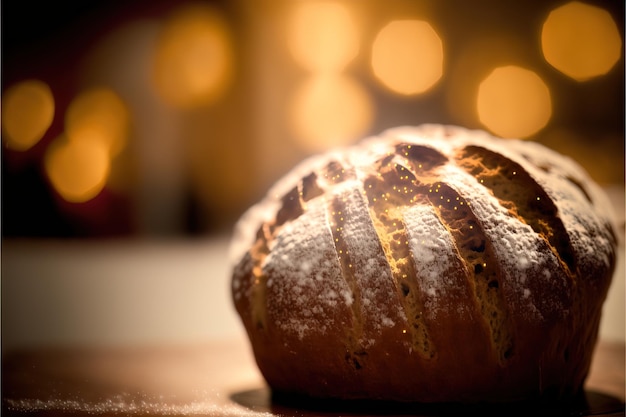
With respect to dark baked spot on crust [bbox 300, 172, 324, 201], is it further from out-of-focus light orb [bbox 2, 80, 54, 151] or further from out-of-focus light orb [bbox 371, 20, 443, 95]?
out-of-focus light orb [bbox 2, 80, 54, 151]

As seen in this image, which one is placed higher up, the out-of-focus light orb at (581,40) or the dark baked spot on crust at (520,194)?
the out-of-focus light orb at (581,40)

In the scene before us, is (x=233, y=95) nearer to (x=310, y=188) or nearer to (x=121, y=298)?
(x=121, y=298)

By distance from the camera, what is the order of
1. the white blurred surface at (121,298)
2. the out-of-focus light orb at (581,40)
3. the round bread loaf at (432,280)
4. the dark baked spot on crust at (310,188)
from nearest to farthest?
1. the round bread loaf at (432,280)
2. the dark baked spot on crust at (310,188)
3. the white blurred surface at (121,298)
4. the out-of-focus light orb at (581,40)

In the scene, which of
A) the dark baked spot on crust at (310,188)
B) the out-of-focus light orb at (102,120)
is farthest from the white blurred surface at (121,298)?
the out-of-focus light orb at (102,120)

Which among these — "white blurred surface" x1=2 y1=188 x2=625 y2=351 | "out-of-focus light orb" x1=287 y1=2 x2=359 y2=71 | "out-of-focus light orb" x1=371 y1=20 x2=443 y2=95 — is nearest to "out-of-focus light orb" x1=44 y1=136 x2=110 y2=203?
"white blurred surface" x1=2 y1=188 x2=625 y2=351

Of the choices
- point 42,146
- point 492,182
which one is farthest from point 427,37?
point 492,182

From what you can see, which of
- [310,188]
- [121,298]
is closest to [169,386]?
[310,188]

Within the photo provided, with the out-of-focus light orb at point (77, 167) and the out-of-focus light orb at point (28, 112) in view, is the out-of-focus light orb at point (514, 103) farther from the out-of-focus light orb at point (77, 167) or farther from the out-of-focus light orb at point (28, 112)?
the out-of-focus light orb at point (28, 112)

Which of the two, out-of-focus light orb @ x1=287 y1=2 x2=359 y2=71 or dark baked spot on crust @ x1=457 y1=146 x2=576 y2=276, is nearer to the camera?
dark baked spot on crust @ x1=457 y1=146 x2=576 y2=276
